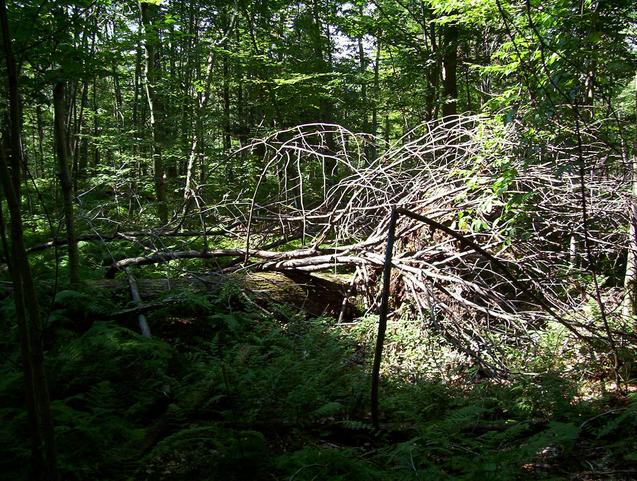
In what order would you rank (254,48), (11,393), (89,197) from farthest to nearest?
(89,197), (254,48), (11,393)

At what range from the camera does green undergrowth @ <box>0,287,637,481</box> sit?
266cm

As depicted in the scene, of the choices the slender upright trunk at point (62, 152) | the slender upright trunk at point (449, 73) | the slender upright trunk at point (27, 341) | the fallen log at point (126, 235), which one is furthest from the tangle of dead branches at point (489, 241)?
the slender upright trunk at point (27, 341)

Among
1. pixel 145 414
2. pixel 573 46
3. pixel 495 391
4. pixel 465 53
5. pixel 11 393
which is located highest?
pixel 465 53

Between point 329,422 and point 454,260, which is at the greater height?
point 454,260

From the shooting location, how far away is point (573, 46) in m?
4.23

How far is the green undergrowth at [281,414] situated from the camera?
266 cm

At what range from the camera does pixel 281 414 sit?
3469mm

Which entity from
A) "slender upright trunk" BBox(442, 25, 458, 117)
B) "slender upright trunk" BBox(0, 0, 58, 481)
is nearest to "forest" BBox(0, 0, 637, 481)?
"slender upright trunk" BBox(0, 0, 58, 481)

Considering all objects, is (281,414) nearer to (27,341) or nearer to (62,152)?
(27,341)

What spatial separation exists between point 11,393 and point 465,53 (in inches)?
529

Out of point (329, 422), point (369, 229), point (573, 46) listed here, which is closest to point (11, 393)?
point (329, 422)

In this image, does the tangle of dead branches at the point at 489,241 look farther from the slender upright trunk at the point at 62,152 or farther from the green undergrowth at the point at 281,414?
the slender upright trunk at the point at 62,152

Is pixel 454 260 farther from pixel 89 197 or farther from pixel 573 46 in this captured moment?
pixel 89 197

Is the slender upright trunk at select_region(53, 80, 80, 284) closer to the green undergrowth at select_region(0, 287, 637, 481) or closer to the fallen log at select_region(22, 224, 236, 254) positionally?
the green undergrowth at select_region(0, 287, 637, 481)
